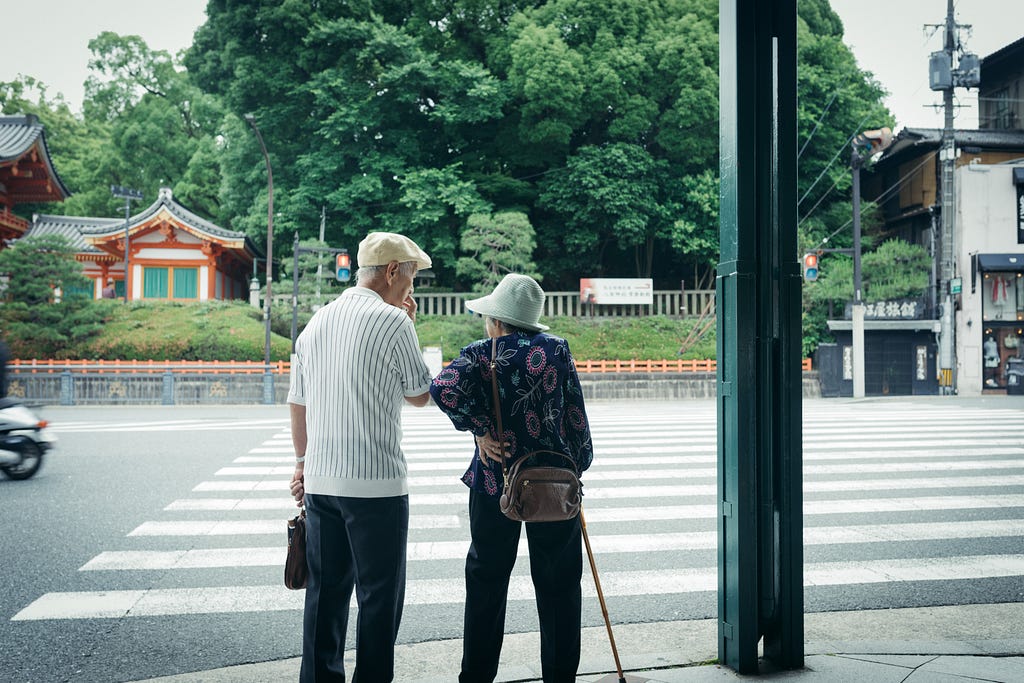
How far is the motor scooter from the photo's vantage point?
8.11m

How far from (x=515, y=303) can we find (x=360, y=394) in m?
0.69

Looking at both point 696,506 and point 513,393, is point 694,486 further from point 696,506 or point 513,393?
point 513,393

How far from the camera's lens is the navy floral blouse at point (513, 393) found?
8.88ft

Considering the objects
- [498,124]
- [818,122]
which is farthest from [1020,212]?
[498,124]

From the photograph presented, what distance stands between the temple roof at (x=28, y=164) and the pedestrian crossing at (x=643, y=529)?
654 inches

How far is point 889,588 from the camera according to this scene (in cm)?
461

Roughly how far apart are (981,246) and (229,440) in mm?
25322

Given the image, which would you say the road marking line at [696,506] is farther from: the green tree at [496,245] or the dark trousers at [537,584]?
the green tree at [496,245]

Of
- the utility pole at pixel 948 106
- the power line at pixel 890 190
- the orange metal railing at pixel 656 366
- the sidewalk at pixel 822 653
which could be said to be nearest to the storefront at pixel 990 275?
the utility pole at pixel 948 106

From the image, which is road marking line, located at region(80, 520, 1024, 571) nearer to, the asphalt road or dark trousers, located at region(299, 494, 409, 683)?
the asphalt road

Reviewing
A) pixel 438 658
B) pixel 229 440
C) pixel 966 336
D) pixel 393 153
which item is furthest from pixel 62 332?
pixel 966 336

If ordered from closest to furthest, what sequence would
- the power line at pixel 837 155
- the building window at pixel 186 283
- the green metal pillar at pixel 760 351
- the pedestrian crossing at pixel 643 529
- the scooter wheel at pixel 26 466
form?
the green metal pillar at pixel 760 351 → the pedestrian crossing at pixel 643 529 → the scooter wheel at pixel 26 466 → the building window at pixel 186 283 → the power line at pixel 837 155

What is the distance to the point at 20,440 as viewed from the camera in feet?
26.9

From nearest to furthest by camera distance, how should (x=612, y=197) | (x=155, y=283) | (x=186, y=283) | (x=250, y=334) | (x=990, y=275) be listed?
(x=250, y=334), (x=990, y=275), (x=612, y=197), (x=155, y=283), (x=186, y=283)
